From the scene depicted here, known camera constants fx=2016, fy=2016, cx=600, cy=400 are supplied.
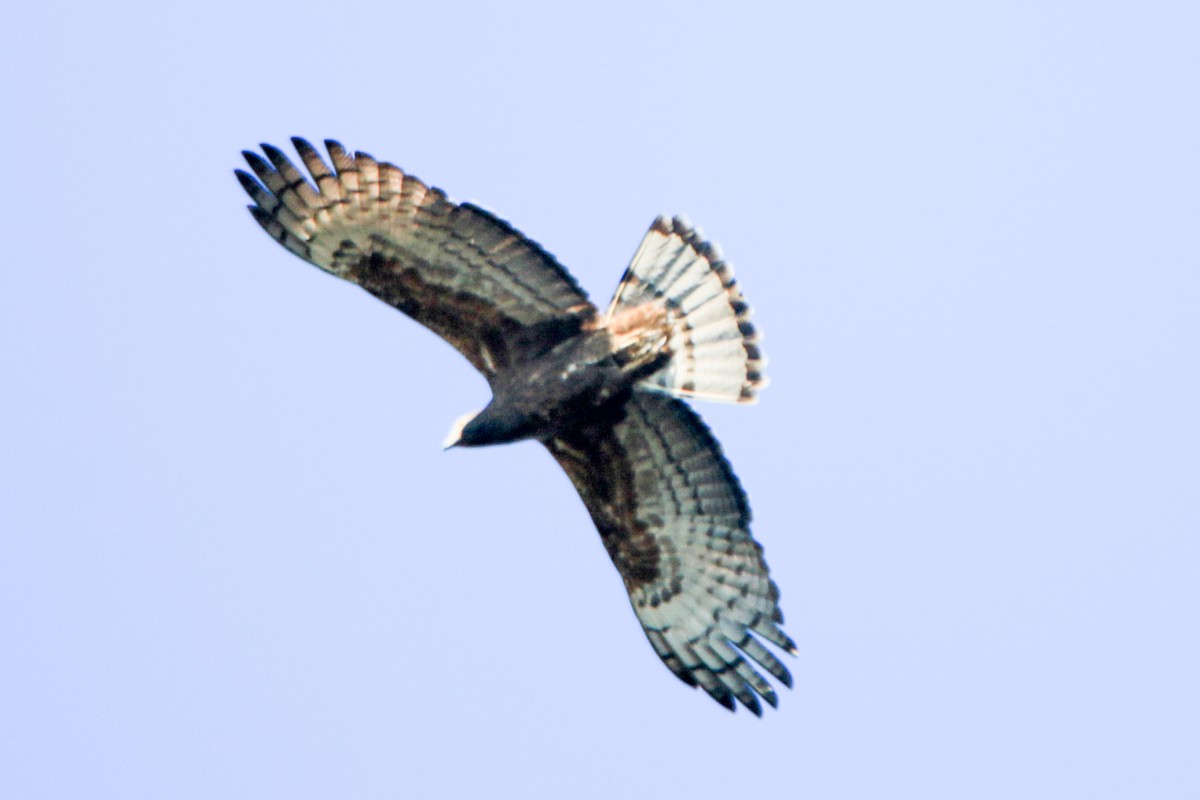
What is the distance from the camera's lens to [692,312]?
37.7 ft

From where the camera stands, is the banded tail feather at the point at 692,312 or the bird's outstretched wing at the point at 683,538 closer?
the banded tail feather at the point at 692,312

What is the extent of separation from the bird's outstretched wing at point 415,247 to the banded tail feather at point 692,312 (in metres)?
0.40

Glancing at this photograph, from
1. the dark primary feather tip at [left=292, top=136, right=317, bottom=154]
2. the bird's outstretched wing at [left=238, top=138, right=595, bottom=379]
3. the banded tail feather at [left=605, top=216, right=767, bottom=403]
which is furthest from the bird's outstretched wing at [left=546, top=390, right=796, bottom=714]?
the dark primary feather tip at [left=292, top=136, right=317, bottom=154]

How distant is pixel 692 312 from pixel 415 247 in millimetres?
1623

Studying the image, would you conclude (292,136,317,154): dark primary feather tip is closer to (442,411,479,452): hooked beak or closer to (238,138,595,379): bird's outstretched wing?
(238,138,595,379): bird's outstretched wing

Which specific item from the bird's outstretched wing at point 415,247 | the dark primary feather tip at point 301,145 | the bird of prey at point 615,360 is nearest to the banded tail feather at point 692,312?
the bird of prey at point 615,360

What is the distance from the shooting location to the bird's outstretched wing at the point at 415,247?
36.3ft

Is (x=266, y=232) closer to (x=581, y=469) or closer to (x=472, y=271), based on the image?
(x=472, y=271)

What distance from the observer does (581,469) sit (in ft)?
38.8

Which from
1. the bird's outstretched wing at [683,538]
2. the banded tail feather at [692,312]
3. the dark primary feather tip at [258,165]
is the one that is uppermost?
the dark primary feather tip at [258,165]

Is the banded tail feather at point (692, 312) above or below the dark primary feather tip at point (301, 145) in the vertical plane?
below

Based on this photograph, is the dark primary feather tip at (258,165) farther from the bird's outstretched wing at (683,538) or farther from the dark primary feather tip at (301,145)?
the bird's outstretched wing at (683,538)

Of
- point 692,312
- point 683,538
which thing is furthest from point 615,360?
point 683,538

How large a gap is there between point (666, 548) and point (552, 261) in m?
1.93
